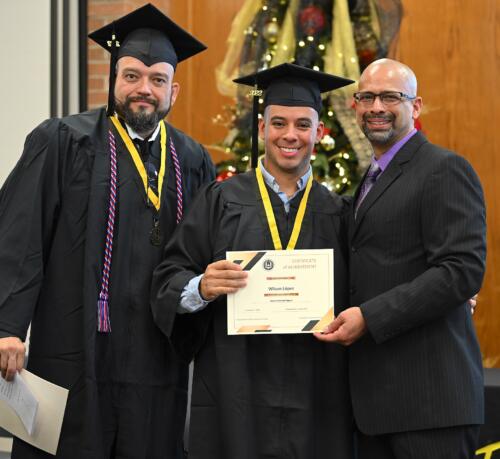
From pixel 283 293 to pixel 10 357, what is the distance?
0.97 m

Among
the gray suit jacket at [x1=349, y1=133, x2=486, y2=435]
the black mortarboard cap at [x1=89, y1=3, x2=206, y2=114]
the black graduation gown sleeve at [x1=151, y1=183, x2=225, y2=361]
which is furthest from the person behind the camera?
the black mortarboard cap at [x1=89, y1=3, x2=206, y2=114]

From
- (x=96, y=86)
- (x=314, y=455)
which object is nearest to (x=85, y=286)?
(x=314, y=455)

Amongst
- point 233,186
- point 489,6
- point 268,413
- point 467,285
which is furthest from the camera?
point 489,6

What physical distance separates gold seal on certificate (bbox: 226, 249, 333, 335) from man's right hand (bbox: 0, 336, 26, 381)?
76 cm

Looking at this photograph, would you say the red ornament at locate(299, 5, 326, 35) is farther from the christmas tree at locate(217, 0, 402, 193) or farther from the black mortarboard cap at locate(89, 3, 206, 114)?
the black mortarboard cap at locate(89, 3, 206, 114)

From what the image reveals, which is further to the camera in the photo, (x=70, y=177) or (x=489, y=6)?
(x=489, y=6)

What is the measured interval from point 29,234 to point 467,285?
1529 millimetres

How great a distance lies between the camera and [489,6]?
561 centimetres

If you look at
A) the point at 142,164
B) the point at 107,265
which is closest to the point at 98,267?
the point at 107,265

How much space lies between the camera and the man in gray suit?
A: 2809 mm

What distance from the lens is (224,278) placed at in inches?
115

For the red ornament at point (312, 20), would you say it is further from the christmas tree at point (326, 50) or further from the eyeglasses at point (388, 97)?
the eyeglasses at point (388, 97)

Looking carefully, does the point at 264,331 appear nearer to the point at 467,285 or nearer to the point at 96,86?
the point at 467,285

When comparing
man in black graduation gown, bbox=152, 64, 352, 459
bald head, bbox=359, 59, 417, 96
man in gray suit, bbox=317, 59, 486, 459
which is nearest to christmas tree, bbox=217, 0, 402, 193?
man in black graduation gown, bbox=152, 64, 352, 459
